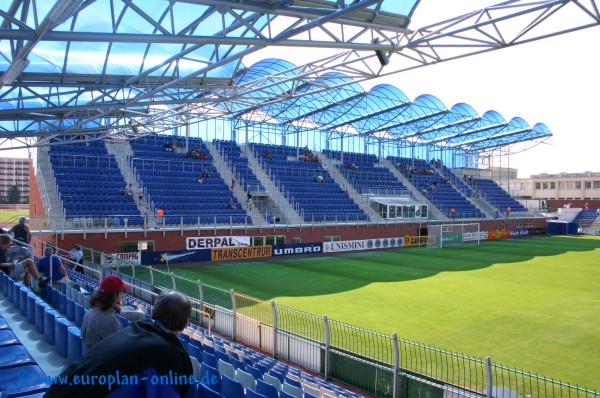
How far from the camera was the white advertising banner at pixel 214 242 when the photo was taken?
3120 cm

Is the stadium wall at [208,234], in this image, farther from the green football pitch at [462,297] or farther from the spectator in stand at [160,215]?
the green football pitch at [462,297]

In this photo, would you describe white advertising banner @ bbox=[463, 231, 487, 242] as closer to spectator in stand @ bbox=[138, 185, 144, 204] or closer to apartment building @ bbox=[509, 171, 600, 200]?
spectator in stand @ bbox=[138, 185, 144, 204]

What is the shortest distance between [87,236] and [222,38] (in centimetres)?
2068

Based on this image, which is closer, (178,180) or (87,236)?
(87,236)

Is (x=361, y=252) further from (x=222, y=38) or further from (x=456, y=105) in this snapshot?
(x=222, y=38)

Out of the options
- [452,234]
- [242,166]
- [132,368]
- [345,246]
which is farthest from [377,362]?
[452,234]

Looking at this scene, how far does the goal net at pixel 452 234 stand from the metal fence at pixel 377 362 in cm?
3099

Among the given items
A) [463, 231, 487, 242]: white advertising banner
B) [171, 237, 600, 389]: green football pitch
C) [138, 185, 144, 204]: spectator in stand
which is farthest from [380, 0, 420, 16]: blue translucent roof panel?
[463, 231, 487, 242]: white advertising banner

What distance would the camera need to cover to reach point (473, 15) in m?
13.4

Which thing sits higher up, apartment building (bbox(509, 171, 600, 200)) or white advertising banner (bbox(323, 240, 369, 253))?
apartment building (bbox(509, 171, 600, 200))

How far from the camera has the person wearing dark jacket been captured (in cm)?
224

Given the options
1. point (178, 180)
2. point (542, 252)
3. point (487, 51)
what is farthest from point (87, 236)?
point (542, 252)

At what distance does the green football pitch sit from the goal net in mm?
6418

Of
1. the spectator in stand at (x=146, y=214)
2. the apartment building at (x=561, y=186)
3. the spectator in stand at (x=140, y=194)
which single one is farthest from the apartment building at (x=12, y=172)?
the apartment building at (x=561, y=186)
